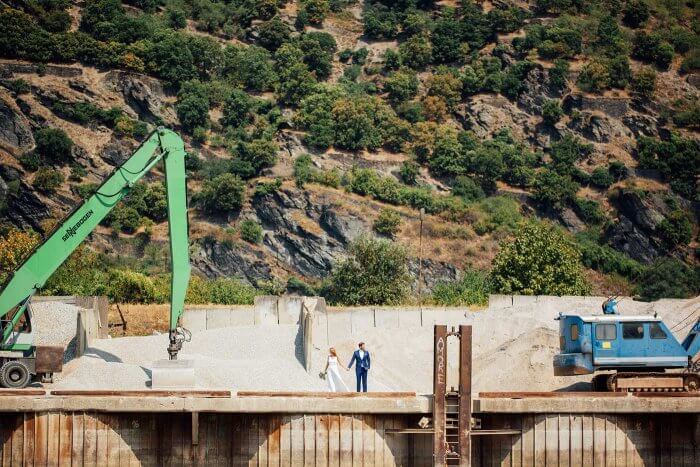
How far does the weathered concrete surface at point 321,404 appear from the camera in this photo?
112ft

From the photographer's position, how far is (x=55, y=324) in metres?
50.0

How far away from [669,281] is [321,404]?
262ft

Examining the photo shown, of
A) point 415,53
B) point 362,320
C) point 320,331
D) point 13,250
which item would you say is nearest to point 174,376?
point 320,331

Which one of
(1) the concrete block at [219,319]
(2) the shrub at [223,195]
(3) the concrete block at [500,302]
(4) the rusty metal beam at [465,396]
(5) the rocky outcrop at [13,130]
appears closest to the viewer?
(4) the rusty metal beam at [465,396]

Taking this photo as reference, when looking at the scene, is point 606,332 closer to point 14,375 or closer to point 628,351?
point 628,351

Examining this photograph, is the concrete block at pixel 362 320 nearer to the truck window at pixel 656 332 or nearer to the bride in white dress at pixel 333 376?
the bride in white dress at pixel 333 376

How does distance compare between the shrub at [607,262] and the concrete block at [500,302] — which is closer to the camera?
the concrete block at [500,302]

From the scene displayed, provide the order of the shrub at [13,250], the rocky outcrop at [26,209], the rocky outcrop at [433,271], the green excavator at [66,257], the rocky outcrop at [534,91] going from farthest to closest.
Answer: the rocky outcrop at [534,91], the rocky outcrop at [26,209], the rocky outcrop at [433,271], the shrub at [13,250], the green excavator at [66,257]

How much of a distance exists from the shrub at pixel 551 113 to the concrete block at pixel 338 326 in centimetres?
8029

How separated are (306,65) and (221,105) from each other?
11152 mm

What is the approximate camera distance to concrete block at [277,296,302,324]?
5421cm

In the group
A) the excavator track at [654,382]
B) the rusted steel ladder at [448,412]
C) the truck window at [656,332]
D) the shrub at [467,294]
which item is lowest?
the rusted steel ladder at [448,412]

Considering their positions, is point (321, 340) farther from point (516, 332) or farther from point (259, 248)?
point (259, 248)

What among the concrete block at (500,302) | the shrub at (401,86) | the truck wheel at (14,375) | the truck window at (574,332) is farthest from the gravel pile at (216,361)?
the shrub at (401,86)
